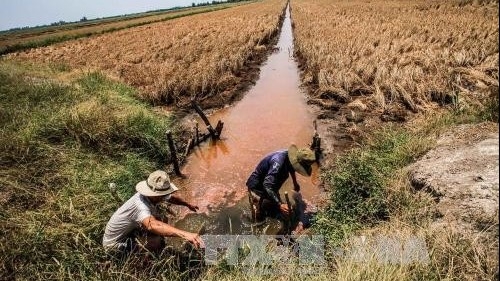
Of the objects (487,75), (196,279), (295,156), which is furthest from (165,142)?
(487,75)

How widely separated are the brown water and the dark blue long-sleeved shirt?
3.16ft

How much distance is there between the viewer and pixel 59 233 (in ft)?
14.2

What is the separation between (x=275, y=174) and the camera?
17.0ft

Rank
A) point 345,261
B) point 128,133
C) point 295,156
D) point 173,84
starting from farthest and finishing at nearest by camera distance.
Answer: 1. point 173,84
2. point 128,133
3. point 295,156
4. point 345,261

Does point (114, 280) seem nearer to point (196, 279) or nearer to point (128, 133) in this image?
point (196, 279)

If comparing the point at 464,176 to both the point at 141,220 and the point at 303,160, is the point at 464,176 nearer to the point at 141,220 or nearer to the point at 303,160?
the point at 303,160

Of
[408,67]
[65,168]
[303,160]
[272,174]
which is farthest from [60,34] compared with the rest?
[303,160]

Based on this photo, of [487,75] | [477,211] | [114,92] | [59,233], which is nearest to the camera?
[477,211]

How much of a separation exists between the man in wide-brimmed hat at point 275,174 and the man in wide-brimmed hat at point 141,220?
1592 millimetres

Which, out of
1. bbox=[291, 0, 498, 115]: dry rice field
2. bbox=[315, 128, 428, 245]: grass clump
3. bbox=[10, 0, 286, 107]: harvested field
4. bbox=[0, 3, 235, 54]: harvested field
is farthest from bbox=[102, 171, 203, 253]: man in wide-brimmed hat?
bbox=[0, 3, 235, 54]: harvested field

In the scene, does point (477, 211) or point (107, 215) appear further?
point (107, 215)

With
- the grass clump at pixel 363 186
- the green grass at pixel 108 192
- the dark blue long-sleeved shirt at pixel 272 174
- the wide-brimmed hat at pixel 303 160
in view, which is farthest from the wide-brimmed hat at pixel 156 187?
the grass clump at pixel 363 186

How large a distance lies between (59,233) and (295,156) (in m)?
2.91

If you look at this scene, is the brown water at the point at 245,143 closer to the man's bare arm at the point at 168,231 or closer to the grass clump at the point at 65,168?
the grass clump at the point at 65,168
